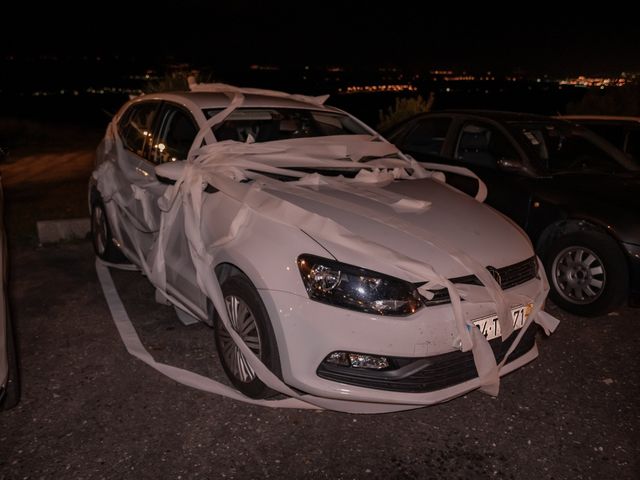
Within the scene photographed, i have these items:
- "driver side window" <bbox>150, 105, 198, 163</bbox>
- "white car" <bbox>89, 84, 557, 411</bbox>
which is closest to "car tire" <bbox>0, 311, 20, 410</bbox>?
"white car" <bbox>89, 84, 557, 411</bbox>

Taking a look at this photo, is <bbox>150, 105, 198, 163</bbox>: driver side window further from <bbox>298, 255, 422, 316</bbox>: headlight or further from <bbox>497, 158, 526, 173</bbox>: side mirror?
<bbox>497, 158, 526, 173</bbox>: side mirror

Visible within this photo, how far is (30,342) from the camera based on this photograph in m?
3.84

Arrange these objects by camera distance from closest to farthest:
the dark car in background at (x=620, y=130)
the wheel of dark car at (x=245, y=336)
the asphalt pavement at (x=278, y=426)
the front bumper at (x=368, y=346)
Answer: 1. the front bumper at (x=368, y=346)
2. the asphalt pavement at (x=278, y=426)
3. the wheel of dark car at (x=245, y=336)
4. the dark car in background at (x=620, y=130)

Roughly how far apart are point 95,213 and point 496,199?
145 inches

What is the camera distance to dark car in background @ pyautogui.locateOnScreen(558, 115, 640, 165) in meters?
5.62

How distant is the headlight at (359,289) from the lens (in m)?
2.61

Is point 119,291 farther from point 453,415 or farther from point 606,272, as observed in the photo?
point 606,272

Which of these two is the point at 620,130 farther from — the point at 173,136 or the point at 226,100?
the point at 173,136

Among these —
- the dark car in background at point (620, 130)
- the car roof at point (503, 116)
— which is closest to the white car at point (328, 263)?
the car roof at point (503, 116)

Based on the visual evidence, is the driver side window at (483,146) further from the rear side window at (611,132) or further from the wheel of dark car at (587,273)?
the rear side window at (611,132)

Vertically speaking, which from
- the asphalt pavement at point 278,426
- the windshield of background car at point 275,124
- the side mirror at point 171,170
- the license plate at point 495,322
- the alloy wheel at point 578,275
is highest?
the windshield of background car at point 275,124

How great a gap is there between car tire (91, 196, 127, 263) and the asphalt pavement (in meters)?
1.17

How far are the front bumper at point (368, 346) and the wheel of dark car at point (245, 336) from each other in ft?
0.27

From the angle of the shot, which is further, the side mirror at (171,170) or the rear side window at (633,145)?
the rear side window at (633,145)
